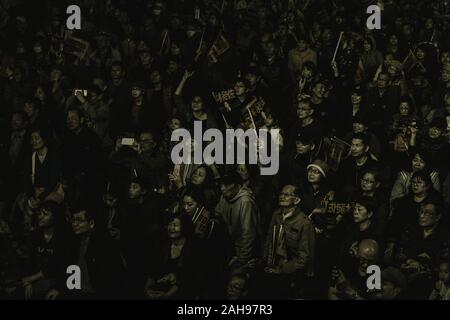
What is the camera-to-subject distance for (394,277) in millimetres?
7805

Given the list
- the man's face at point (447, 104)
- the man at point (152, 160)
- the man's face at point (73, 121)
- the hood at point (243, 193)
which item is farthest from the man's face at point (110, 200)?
the man's face at point (447, 104)

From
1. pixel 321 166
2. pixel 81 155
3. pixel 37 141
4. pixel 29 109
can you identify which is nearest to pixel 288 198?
pixel 321 166

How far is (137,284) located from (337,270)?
1.86 meters

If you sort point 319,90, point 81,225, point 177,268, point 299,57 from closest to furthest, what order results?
point 177,268 → point 81,225 → point 319,90 → point 299,57

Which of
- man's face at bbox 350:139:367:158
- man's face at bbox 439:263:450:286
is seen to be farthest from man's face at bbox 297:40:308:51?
man's face at bbox 439:263:450:286

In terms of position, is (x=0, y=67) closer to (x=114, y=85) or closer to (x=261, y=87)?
(x=114, y=85)

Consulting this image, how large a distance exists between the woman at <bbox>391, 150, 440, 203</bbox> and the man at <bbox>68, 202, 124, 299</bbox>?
8.72 ft

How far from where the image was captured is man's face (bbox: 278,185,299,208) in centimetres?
795

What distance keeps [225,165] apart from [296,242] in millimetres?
986

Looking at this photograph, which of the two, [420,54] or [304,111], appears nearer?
[304,111]

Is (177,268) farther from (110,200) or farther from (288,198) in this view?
(288,198)

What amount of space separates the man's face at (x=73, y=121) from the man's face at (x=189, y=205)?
50.9 inches

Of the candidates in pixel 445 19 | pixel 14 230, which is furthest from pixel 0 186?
pixel 445 19

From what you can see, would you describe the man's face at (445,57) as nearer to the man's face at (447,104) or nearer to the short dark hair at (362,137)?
the man's face at (447,104)
